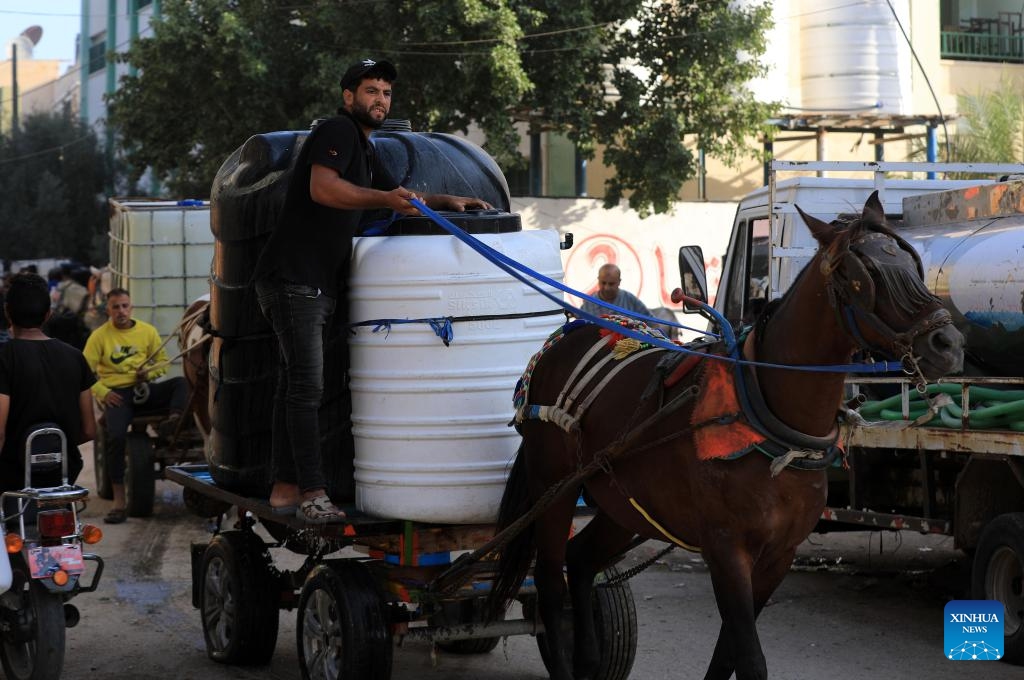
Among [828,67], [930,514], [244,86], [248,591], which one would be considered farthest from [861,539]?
[828,67]

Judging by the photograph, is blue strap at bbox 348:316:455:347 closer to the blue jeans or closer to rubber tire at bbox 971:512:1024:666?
the blue jeans

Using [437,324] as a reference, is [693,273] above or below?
above

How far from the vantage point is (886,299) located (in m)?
4.62

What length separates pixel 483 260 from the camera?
5844 millimetres

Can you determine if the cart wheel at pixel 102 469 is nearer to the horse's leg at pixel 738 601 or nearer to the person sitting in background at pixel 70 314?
the person sitting in background at pixel 70 314

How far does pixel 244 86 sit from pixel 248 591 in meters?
14.5

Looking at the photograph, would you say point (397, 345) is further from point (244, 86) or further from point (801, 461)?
point (244, 86)

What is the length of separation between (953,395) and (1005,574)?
3.35ft

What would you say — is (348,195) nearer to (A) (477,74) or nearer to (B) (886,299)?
(B) (886,299)

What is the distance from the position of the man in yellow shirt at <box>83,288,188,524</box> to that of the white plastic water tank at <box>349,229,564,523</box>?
23.3ft

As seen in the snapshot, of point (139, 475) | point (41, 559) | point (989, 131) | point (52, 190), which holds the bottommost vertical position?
point (139, 475)

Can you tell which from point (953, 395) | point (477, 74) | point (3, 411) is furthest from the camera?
point (477, 74)

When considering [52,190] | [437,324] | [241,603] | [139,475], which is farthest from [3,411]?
[52,190]

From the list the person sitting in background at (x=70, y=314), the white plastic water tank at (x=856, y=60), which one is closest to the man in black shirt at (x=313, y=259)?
the person sitting in background at (x=70, y=314)
